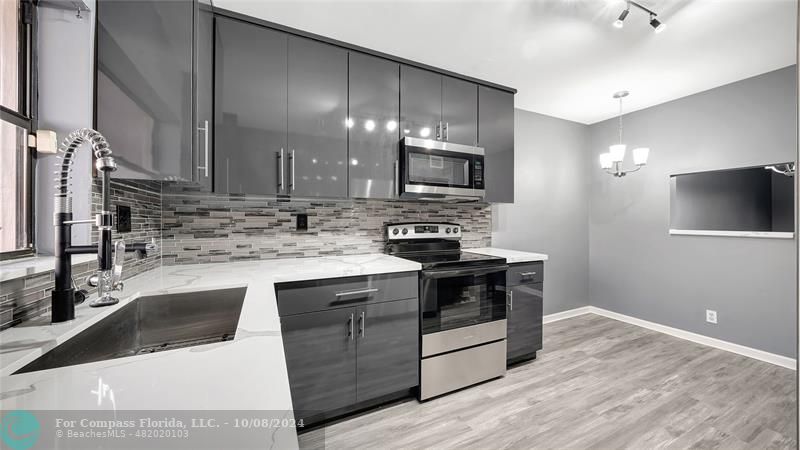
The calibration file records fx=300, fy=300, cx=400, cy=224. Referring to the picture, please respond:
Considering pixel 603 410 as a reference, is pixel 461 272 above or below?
above

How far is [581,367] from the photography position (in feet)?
7.92

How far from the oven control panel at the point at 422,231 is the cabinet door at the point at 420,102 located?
0.73 metres

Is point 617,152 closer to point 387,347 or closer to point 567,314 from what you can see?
point 567,314

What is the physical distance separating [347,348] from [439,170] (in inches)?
53.7

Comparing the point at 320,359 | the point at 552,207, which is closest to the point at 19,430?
the point at 320,359

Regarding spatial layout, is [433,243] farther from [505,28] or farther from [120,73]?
[120,73]

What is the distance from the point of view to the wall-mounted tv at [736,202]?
2373mm

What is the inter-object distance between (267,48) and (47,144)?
1.15m

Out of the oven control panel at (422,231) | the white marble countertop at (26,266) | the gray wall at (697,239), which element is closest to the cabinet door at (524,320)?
the oven control panel at (422,231)

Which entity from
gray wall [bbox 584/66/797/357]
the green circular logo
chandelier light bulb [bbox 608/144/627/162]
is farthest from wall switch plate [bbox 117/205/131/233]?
gray wall [bbox 584/66/797/357]

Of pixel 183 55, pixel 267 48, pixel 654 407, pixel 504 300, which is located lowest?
pixel 654 407

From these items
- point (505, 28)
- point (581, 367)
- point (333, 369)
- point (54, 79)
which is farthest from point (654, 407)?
point (54, 79)

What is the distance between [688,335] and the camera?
115 inches

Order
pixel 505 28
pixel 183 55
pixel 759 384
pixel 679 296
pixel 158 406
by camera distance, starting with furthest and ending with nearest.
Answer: pixel 679 296, pixel 759 384, pixel 505 28, pixel 183 55, pixel 158 406
